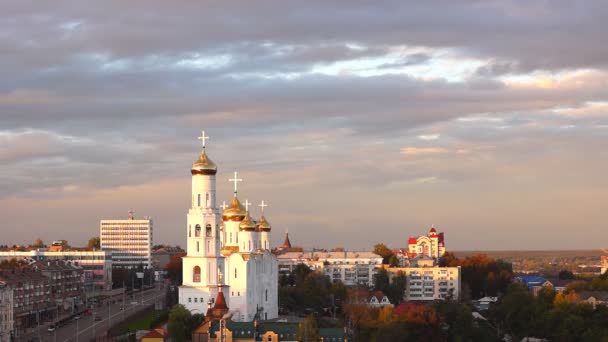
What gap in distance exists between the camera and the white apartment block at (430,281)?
134 metres

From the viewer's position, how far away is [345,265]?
470 feet

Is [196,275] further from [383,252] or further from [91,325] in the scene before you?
[383,252]

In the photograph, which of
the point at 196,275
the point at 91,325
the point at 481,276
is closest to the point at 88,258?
the point at 481,276

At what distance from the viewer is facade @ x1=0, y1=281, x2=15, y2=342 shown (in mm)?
86125

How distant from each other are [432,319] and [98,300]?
5429cm

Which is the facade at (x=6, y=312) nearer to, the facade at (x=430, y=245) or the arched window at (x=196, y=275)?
the arched window at (x=196, y=275)

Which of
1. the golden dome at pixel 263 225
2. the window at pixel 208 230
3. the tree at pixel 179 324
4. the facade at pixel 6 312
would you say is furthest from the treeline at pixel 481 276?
the tree at pixel 179 324

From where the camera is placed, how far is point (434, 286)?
134250 millimetres

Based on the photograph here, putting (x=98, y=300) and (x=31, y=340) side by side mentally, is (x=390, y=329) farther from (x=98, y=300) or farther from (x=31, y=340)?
(x=98, y=300)

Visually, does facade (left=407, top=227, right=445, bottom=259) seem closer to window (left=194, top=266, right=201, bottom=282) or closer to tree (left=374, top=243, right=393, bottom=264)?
tree (left=374, top=243, right=393, bottom=264)

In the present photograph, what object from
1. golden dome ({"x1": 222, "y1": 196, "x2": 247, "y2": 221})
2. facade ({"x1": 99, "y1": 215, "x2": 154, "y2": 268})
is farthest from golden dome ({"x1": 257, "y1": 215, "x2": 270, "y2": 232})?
facade ({"x1": 99, "y1": 215, "x2": 154, "y2": 268})

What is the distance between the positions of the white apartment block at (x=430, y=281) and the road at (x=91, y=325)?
1167 inches

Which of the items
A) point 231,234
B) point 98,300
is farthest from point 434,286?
point 231,234

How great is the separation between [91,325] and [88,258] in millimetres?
65058
